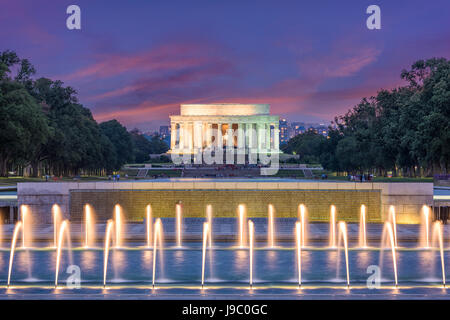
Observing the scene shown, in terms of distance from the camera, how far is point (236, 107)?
482ft

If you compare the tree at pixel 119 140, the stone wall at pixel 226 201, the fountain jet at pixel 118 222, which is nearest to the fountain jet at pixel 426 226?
the stone wall at pixel 226 201

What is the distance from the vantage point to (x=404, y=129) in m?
62.1

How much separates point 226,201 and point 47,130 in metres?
35.2

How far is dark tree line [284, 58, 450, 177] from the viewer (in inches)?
2108

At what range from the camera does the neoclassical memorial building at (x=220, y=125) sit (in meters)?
145

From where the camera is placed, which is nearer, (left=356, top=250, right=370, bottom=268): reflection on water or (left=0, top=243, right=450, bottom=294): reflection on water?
(left=0, top=243, right=450, bottom=294): reflection on water

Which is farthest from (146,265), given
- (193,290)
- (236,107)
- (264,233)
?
(236,107)

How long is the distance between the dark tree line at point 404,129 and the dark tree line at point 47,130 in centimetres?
3589

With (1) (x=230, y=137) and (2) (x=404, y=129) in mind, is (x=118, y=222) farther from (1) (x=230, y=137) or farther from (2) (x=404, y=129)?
(1) (x=230, y=137)

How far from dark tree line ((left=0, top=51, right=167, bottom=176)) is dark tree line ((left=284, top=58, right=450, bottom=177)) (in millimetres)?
35886

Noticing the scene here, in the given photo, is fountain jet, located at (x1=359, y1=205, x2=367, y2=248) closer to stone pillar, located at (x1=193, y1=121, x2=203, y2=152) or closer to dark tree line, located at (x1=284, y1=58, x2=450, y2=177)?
dark tree line, located at (x1=284, y1=58, x2=450, y2=177)

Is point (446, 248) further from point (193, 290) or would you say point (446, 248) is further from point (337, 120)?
point (337, 120)

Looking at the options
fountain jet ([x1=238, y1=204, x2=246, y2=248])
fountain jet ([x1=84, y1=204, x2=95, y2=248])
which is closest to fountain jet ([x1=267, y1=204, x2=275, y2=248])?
fountain jet ([x1=238, y1=204, x2=246, y2=248])
